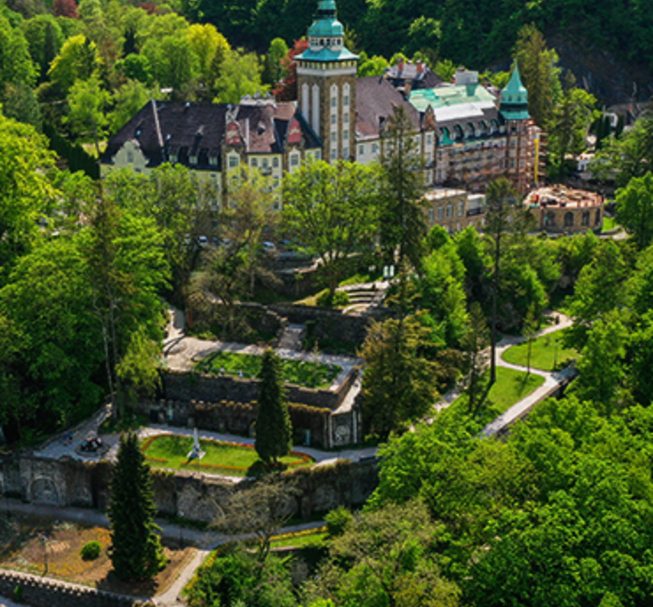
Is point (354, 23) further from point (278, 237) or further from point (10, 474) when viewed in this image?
point (10, 474)

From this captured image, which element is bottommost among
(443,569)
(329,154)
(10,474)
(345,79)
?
(10,474)

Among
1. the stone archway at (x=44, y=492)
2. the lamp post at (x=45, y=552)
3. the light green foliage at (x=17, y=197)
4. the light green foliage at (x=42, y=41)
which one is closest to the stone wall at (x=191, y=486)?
the stone archway at (x=44, y=492)

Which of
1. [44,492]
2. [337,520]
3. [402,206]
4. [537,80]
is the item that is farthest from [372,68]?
[337,520]

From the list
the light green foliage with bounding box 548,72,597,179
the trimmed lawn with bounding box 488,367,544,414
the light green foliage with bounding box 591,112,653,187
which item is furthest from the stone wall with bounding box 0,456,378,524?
the light green foliage with bounding box 548,72,597,179

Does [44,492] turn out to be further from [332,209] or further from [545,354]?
[545,354]

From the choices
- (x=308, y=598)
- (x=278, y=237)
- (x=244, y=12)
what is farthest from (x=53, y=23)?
(x=308, y=598)

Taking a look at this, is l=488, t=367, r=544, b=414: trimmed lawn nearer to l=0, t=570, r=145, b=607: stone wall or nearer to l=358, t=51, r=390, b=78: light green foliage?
l=0, t=570, r=145, b=607: stone wall
